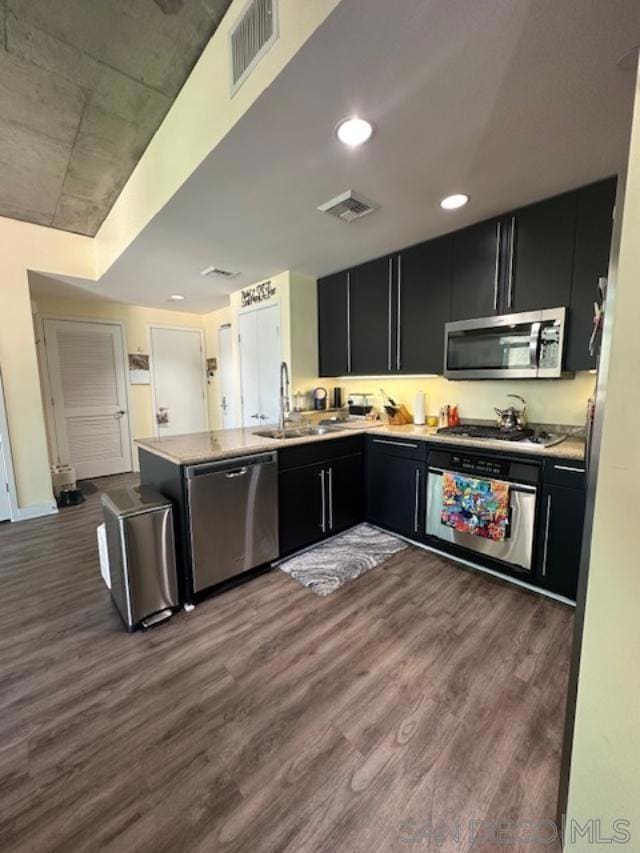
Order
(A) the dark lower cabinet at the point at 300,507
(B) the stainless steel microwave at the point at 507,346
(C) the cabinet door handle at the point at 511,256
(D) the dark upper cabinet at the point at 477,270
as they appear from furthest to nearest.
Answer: (A) the dark lower cabinet at the point at 300,507 < (D) the dark upper cabinet at the point at 477,270 < (C) the cabinet door handle at the point at 511,256 < (B) the stainless steel microwave at the point at 507,346

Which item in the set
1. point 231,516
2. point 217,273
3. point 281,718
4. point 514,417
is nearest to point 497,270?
point 514,417

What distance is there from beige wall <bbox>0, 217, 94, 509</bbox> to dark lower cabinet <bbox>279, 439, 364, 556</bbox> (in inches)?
111

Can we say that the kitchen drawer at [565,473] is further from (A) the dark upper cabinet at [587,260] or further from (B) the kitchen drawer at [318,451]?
(B) the kitchen drawer at [318,451]

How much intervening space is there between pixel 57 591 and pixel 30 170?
3119 mm

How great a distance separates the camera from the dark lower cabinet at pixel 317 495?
8.32 feet

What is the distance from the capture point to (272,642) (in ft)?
5.90

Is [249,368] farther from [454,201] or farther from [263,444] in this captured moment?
[454,201]

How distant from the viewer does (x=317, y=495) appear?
272 centimetres

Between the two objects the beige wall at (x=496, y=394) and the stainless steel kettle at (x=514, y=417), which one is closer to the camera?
the beige wall at (x=496, y=394)

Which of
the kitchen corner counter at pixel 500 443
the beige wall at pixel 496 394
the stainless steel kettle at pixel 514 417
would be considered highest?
the beige wall at pixel 496 394

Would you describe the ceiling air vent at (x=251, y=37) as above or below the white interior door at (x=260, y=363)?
above

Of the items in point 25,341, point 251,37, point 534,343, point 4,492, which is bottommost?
point 4,492

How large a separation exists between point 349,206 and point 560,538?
7.89ft

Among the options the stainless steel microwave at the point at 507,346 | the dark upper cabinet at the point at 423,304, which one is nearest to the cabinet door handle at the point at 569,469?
the stainless steel microwave at the point at 507,346
